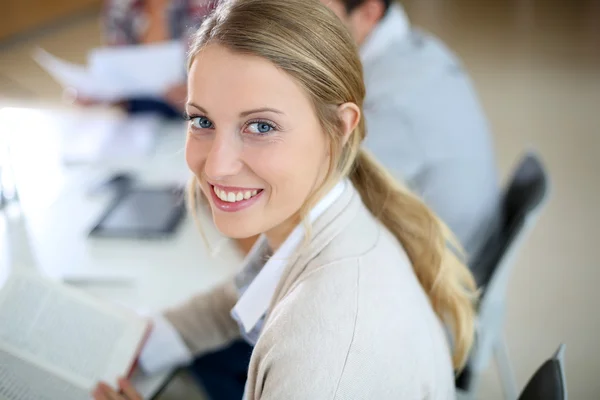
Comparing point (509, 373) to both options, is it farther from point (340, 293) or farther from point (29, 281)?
point (29, 281)

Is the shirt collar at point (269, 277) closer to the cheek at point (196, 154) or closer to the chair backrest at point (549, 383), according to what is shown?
the cheek at point (196, 154)

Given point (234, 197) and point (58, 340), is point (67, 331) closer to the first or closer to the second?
point (58, 340)

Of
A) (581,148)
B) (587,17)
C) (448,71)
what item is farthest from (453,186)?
(587,17)

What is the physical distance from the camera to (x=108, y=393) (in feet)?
3.04

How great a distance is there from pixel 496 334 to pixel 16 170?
116 cm

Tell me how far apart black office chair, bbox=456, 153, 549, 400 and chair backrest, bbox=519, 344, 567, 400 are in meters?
0.31

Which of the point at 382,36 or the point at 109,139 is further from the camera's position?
the point at 109,139

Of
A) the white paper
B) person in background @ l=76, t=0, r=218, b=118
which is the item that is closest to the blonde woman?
the white paper

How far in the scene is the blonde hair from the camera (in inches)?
28.4

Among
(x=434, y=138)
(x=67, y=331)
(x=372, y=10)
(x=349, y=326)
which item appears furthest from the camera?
(x=372, y=10)

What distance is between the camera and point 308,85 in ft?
2.43

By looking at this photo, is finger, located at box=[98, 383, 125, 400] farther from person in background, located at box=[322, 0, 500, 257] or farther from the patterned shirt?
the patterned shirt

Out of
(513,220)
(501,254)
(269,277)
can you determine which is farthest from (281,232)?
(513,220)

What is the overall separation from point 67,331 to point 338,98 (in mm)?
566
